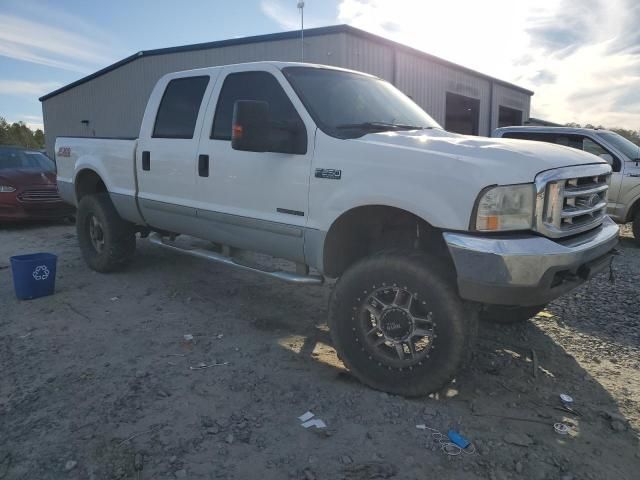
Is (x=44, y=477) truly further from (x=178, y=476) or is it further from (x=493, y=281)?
(x=493, y=281)

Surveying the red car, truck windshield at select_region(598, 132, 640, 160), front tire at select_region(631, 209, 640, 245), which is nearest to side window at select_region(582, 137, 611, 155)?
truck windshield at select_region(598, 132, 640, 160)

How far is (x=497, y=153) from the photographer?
9.27 feet

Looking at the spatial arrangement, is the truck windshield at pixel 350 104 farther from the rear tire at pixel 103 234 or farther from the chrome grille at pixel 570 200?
the rear tire at pixel 103 234

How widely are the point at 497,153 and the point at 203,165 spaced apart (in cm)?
251

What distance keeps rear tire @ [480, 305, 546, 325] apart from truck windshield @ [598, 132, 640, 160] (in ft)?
17.7

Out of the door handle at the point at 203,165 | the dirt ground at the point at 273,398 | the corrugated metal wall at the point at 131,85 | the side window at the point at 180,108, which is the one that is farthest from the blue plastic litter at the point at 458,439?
the corrugated metal wall at the point at 131,85

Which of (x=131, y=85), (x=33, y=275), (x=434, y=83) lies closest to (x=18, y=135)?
(x=131, y=85)

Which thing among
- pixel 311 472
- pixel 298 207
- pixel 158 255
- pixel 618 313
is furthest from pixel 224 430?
pixel 158 255

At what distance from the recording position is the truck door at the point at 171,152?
4508 millimetres

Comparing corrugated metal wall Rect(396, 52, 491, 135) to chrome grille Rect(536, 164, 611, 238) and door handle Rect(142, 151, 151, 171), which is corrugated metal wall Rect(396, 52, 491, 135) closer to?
door handle Rect(142, 151, 151, 171)

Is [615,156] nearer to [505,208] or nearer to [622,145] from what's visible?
[622,145]

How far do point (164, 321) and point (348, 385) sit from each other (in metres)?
2.01

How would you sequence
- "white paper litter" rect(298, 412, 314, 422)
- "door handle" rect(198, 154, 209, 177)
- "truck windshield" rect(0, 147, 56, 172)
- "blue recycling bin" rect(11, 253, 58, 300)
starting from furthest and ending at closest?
"truck windshield" rect(0, 147, 56, 172)
"blue recycling bin" rect(11, 253, 58, 300)
"door handle" rect(198, 154, 209, 177)
"white paper litter" rect(298, 412, 314, 422)

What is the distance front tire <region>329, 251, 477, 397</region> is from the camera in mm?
2883
